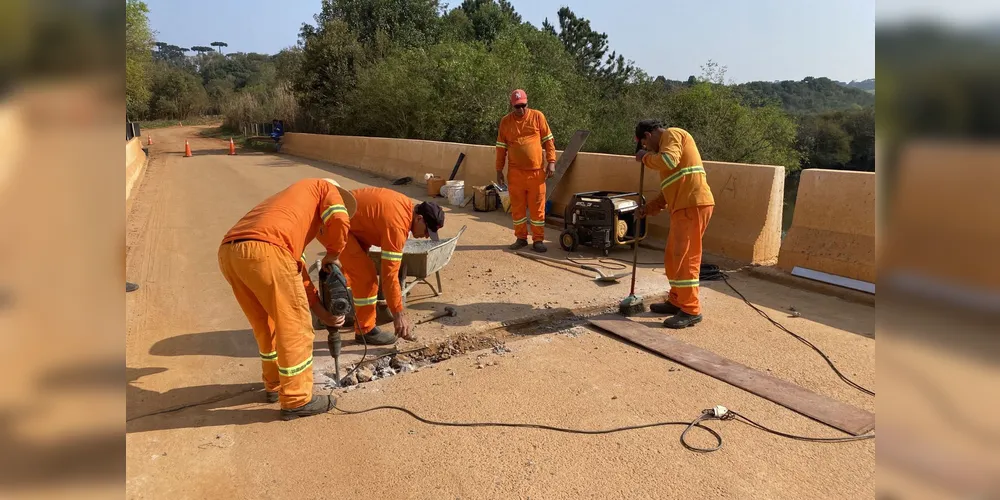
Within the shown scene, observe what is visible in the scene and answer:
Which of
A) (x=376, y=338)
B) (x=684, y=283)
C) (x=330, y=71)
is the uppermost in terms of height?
(x=330, y=71)

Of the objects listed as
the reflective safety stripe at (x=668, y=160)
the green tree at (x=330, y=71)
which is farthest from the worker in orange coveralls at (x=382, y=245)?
the green tree at (x=330, y=71)

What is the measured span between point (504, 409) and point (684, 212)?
100 inches

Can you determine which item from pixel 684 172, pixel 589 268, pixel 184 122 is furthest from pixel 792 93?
pixel 184 122

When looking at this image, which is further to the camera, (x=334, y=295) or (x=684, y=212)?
(x=684, y=212)

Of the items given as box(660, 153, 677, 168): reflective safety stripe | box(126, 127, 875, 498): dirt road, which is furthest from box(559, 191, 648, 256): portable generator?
box(660, 153, 677, 168): reflective safety stripe

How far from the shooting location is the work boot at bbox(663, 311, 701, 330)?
5238 millimetres

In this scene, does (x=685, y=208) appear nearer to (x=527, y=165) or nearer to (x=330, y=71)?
(x=527, y=165)

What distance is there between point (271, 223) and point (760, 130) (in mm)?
25702

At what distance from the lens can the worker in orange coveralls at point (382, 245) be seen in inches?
184

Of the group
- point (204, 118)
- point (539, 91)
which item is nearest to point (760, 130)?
point (539, 91)

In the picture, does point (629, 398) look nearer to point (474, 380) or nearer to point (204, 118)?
point (474, 380)

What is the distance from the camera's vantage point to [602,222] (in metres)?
7.59

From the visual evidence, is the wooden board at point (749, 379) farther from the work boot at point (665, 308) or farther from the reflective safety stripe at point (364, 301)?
the reflective safety stripe at point (364, 301)

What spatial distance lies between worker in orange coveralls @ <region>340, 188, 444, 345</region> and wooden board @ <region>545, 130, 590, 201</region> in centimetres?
523
